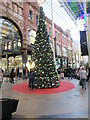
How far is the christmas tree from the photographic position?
37.2 ft

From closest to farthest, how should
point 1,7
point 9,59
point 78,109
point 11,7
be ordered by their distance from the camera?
1. point 78,109
2. point 1,7
3. point 11,7
4. point 9,59

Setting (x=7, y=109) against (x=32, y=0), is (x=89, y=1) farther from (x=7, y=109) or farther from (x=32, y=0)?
(x=32, y=0)

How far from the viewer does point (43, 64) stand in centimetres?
1152

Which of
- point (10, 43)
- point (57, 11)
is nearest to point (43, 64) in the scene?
point (10, 43)

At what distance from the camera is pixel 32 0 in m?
26.0

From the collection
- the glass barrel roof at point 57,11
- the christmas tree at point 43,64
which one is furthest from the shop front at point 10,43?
the glass barrel roof at point 57,11

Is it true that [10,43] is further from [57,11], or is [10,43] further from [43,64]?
[57,11]

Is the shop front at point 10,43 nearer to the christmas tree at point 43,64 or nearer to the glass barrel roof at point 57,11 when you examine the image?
the christmas tree at point 43,64

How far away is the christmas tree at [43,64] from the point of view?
11328mm

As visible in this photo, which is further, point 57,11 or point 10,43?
point 57,11

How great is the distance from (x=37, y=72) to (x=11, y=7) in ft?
43.5

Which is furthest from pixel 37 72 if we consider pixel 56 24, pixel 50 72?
pixel 56 24

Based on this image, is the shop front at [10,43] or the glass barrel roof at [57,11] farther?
the glass barrel roof at [57,11]

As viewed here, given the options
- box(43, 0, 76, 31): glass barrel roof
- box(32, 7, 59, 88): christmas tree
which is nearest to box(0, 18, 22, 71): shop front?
box(32, 7, 59, 88): christmas tree
